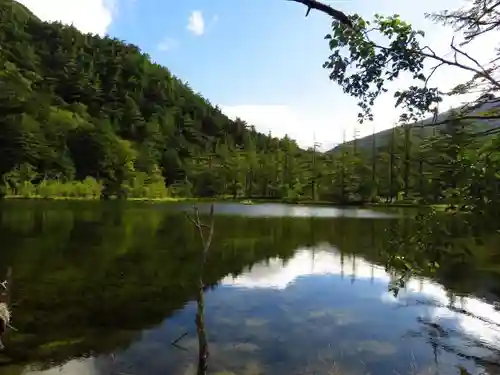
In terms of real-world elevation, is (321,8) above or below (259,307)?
above

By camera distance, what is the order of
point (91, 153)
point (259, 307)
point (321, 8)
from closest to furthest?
point (321, 8), point (259, 307), point (91, 153)

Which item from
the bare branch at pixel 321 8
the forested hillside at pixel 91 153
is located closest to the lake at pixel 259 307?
the bare branch at pixel 321 8

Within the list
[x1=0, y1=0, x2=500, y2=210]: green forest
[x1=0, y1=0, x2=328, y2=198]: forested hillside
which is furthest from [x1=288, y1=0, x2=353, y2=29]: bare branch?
[x1=0, y1=0, x2=328, y2=198]: forested hillside

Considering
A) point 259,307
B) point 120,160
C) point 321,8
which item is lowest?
point 259,307

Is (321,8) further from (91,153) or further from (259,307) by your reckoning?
(91,153)

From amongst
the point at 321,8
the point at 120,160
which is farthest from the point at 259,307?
the point at 120,160

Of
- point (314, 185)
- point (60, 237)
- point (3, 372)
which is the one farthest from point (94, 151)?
point (3, 372)

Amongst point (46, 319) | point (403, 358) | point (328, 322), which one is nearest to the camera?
point (403, 358)

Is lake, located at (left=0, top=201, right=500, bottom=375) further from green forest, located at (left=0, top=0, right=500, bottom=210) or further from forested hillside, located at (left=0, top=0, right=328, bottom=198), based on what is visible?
forested hillside, located at (left=0, top=0, right=328, bottom=198)

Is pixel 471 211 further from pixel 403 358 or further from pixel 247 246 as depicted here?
pixel 247 246

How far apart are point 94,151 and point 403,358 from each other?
410ft

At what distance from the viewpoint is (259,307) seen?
19.1 m

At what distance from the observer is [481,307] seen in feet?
62.3

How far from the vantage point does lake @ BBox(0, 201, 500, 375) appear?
39.1ft
